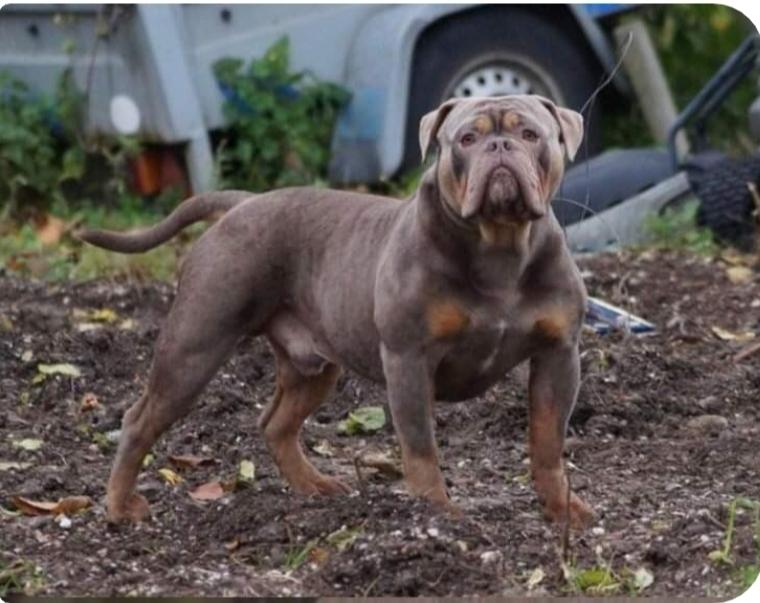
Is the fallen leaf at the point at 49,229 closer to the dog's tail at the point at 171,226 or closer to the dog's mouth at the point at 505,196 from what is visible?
the dog's tail at the point at 171,226

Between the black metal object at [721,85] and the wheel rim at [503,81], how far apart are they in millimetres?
1160

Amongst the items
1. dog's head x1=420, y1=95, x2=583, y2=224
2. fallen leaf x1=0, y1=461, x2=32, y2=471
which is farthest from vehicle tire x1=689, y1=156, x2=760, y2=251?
fallen leaf x1=0, y1=461, x2=32, y2=471

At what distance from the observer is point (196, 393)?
570 cm

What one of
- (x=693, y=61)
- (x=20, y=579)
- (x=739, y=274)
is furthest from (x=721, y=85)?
(x=20, y=579)

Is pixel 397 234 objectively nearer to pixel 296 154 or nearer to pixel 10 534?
pixel 10 534

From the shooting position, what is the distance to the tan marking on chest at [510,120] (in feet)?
16.6

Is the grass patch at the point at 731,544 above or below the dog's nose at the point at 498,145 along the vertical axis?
below

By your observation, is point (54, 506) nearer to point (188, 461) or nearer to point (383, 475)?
point (188, 461)

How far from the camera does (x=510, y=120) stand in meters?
5.05

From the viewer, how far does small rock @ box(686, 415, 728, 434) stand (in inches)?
253

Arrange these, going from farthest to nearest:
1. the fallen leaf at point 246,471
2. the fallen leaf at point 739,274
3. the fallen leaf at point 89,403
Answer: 1. the fallen leaf at point 739,274
2. the fallen leaf at point 89,403
3. the fallen leaf at point 246,471

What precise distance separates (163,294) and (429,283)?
331 cm

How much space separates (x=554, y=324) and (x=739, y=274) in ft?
11.7

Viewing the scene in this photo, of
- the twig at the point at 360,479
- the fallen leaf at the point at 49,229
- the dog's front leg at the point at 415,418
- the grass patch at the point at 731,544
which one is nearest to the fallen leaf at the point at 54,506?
the twig at the point at 360,479
